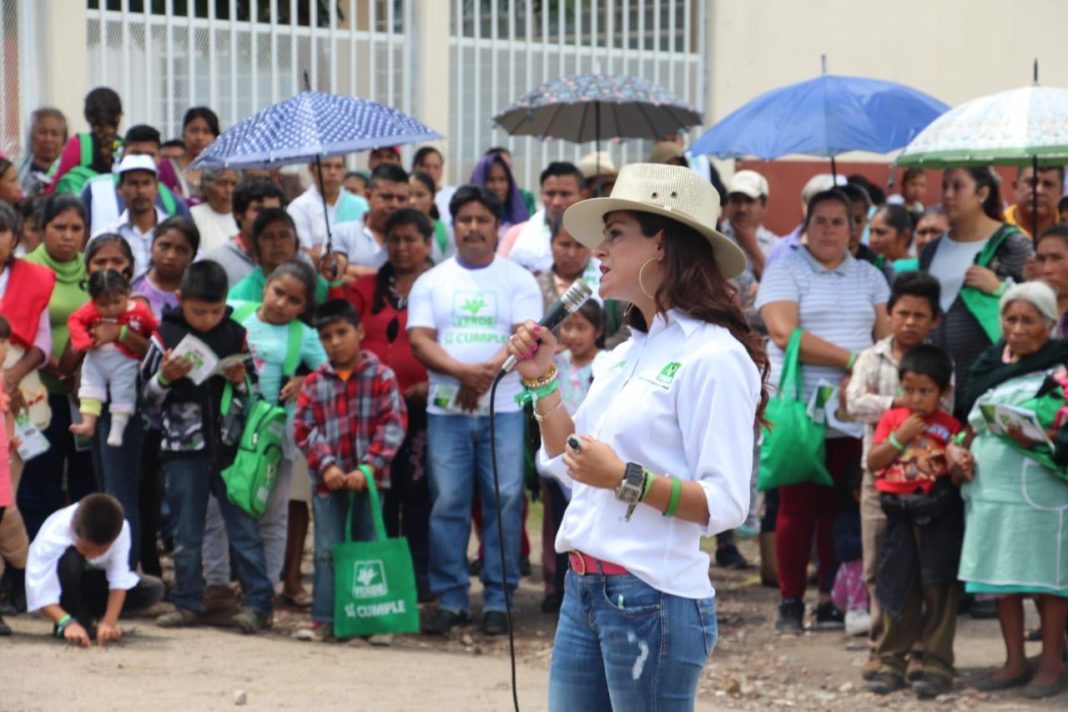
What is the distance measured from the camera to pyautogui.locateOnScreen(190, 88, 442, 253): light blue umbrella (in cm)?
847

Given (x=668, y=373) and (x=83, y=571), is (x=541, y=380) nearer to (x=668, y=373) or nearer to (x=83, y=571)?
(x=668, y=373)

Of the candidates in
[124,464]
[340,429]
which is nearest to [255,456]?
[340,429]

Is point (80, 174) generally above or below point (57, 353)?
above

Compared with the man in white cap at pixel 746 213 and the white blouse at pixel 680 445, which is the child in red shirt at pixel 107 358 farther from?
the white blouse at pixel 680 445

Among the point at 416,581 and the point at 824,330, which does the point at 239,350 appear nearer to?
the point at 416,581

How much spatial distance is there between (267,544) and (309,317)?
3.74 feet

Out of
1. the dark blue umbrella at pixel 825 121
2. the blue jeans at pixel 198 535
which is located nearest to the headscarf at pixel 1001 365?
the dark blue umbrella at pixel 825 121

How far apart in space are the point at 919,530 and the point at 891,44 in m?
8.98

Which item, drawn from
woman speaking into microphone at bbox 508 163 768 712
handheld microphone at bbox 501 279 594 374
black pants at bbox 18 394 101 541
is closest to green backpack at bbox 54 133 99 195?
black pants at bbox 18 394 101 541

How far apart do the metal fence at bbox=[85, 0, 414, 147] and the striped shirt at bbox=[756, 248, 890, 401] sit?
4937 millimetres

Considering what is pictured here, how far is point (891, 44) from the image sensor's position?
15531 millimetres

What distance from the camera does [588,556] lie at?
12.8 ft

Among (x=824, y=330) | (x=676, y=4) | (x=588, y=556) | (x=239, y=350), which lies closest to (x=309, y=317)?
(x=239, y=350)

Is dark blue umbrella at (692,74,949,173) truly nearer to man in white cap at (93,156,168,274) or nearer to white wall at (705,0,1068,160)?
man in white cap at (93,156,168,274)
